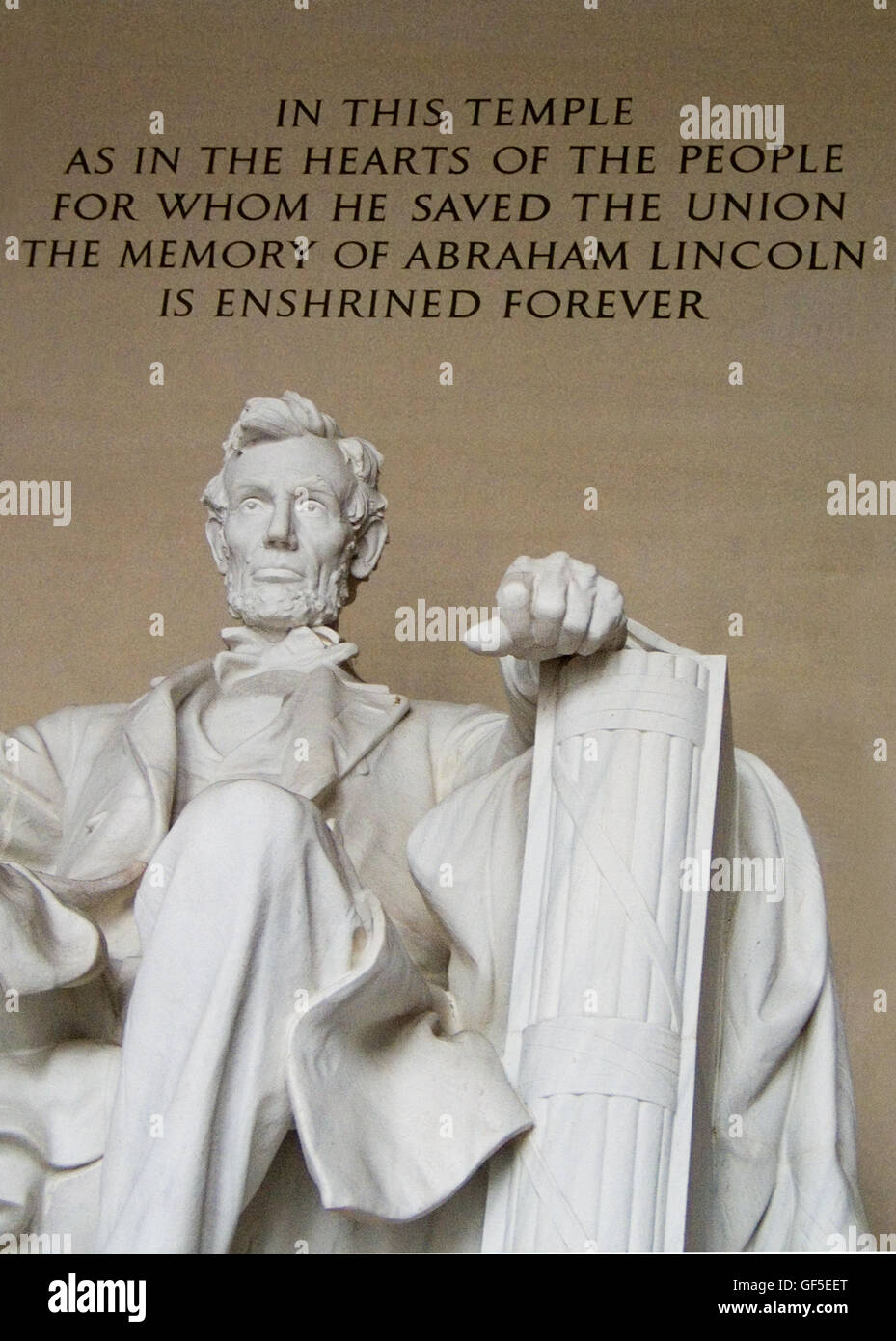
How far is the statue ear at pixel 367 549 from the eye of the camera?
3711 millimetres

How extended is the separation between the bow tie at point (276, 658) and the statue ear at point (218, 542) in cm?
13

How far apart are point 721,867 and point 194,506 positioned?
6.46 feet

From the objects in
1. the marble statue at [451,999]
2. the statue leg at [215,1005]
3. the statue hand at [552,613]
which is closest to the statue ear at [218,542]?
the marble statue at [451,999]

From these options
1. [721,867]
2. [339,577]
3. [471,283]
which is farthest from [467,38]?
[721,867]

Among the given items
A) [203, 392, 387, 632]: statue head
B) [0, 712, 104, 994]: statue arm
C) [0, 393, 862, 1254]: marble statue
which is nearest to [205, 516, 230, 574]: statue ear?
[203, 392, 387, 632]: statue head

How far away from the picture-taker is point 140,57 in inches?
197

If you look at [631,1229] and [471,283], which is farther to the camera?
[471,283]

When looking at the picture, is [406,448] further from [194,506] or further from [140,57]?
[140,57]

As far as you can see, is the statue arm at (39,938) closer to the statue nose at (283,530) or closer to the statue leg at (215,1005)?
the statue leg at (215,1005)

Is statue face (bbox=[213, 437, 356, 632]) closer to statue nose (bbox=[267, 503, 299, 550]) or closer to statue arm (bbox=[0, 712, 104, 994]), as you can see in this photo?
statue nose (bbox=[267, 503, 299, 550])

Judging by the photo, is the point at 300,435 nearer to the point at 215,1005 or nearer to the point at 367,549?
the point at 367,549

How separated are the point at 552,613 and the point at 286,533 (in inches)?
34.6

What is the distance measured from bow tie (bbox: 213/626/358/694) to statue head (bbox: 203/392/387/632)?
0.02 meters

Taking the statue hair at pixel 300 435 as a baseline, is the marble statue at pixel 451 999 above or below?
below
